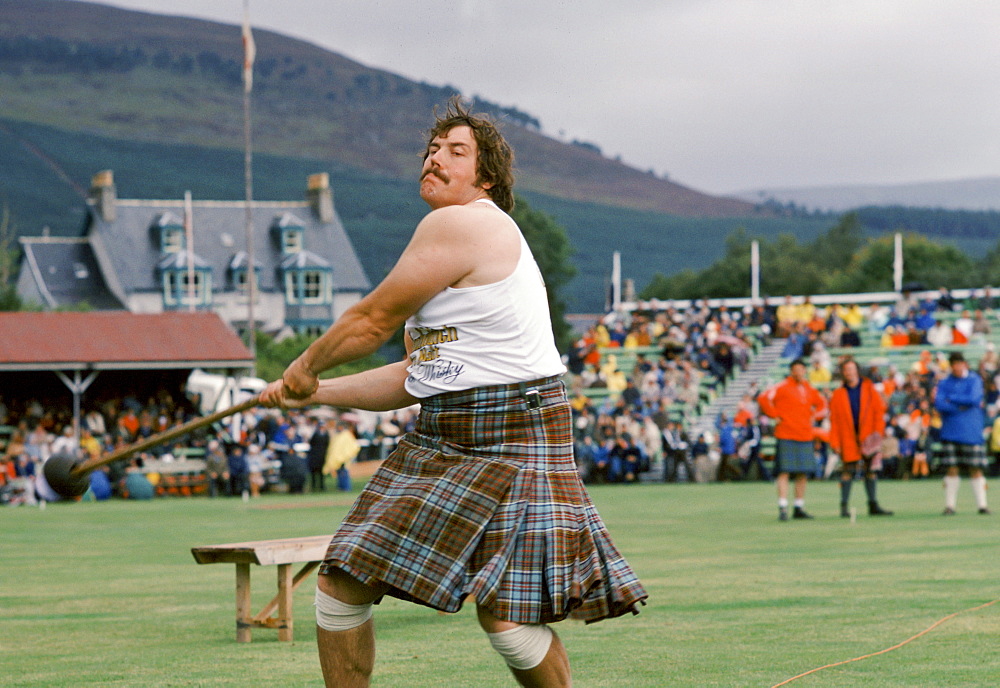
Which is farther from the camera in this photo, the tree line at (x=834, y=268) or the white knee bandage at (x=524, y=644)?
the tree line at (x=834, y=268)

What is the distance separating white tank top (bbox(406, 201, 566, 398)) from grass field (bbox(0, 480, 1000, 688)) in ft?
6.82

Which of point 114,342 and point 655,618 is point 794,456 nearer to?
point 655,618

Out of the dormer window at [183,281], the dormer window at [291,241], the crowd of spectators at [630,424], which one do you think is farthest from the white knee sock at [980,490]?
the dormer window at [291,241]

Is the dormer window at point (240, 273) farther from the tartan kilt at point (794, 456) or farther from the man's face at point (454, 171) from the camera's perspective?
the man's face at point (454, 171)

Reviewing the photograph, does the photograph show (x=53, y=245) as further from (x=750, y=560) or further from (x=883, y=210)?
(x=883, y=210)

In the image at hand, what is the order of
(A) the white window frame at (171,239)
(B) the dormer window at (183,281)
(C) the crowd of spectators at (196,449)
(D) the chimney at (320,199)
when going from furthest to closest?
(D) the chimney at (320,199), (A) the white window frame at (171,239), (B) the dormer window at (183,281), (C) the crowd of spectators at (196,449)

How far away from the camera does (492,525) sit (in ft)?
12.1

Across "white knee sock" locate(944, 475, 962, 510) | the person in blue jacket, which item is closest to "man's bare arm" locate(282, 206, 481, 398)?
the person in blue jacket

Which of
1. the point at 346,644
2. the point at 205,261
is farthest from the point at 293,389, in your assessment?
the point at 205,261

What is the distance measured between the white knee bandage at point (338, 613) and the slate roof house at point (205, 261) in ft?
231

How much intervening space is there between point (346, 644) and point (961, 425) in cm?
1183

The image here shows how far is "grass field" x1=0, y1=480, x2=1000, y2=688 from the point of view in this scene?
573 centimetres

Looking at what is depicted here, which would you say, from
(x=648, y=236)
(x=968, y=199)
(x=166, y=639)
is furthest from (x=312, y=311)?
(x=968, y=199)

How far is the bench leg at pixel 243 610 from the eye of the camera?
678 centimetres
